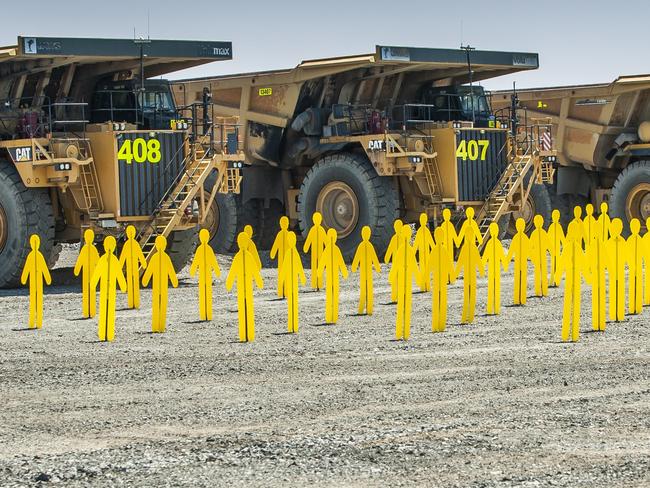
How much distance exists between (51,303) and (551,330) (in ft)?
21.8

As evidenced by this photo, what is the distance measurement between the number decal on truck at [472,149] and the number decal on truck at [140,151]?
5.43 metres

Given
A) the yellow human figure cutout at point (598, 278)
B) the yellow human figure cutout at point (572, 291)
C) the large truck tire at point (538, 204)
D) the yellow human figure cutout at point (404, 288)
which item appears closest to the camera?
the yellow human figure cutout at point (572, 291)

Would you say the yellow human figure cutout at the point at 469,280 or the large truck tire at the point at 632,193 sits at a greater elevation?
the large truck tire at the point at 632,193

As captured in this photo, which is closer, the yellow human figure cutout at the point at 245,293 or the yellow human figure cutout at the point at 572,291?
the yellow human figure cutout at the point at 572,291

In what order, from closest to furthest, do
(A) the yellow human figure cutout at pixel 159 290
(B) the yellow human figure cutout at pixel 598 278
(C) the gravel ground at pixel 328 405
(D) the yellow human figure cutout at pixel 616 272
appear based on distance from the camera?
(C) the gravel ground at pixel 328 405
(B) the yellow human figure cutout at pixel 598 278
(A) the yellow human figure cutout at pixel 159 290
(D) the yellow human figure cutout at pixel 616 272

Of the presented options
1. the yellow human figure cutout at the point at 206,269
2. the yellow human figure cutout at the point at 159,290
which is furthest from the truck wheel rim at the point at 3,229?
the yellow human figure cutout at the point at 159,290

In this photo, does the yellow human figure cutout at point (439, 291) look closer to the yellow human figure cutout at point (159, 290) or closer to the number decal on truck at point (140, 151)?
the yellow human figure cutout at point (159, 290)

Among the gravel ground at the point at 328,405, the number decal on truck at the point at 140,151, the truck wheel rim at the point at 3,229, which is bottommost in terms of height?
the gravel ground at the point at 328,405

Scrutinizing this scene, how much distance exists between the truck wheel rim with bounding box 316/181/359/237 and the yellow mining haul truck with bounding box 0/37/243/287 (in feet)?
9.28

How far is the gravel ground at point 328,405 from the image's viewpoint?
8203 mm

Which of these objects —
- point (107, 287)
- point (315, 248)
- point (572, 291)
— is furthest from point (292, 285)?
point (315, 248)

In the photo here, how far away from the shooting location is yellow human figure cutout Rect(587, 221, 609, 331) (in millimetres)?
14297

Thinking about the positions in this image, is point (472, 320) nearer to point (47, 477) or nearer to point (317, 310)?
point (317, 310)

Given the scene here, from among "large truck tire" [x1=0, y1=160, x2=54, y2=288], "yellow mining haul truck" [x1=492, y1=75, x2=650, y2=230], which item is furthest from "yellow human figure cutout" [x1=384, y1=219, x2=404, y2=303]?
"yellow mining haul truck" [x1=492, y1=75, x2=650, y2=230]
